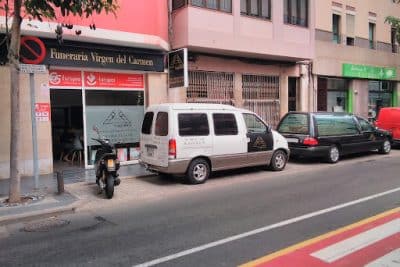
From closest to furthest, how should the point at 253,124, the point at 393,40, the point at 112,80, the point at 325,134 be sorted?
1. the point at 253,124
2. the point at 112,80
3. the point at 325,134
4. the point at 393,40

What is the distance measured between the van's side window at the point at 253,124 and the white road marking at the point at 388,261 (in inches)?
271

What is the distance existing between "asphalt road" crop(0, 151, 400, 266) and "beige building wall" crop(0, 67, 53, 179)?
3891 mm

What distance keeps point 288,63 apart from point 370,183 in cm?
976

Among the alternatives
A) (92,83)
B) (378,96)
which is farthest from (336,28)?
(92,83)

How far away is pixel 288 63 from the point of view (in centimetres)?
1886

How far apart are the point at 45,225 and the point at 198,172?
4.34 meters

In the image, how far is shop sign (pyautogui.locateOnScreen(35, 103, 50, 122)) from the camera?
36.2ft

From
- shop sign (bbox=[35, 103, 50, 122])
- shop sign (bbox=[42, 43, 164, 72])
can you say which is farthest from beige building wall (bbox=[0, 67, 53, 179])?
shop sign (bbox=[42, 43, 164, 72])

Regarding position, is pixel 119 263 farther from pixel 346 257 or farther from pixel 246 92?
pixel 246 92

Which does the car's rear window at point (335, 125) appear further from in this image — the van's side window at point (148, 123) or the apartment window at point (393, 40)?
the apartment window at point (393, 40)

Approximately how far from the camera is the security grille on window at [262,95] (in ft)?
57.4

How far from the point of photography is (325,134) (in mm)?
13828

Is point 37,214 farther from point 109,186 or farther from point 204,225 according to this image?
point 204,225

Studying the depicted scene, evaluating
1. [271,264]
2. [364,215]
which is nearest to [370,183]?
[364,215]
